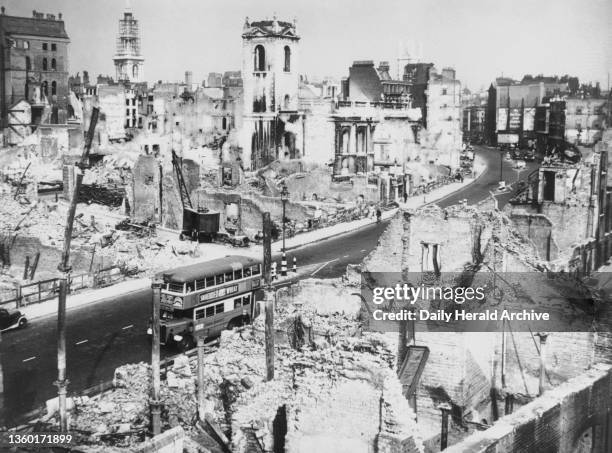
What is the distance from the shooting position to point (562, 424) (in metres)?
16.6

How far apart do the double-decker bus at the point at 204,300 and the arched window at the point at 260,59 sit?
41963mm

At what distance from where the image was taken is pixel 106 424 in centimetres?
1738

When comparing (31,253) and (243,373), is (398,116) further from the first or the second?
(243,373)

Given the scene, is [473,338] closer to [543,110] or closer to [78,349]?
[78,349]

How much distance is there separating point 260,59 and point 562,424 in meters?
52.7

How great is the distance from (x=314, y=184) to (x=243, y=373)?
35702 mm

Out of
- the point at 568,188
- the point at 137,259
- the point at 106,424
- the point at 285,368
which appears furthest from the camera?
the point at 568,188

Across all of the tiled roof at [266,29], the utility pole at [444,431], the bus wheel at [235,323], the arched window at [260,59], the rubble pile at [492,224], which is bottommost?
the utility pole at [444,431]

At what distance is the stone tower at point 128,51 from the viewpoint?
84.7ft

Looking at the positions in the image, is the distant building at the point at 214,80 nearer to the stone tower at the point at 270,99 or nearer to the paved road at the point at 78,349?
the stone tower at the point at 270,99

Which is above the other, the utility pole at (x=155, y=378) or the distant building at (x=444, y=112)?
the distant building at (x=444, y=112)

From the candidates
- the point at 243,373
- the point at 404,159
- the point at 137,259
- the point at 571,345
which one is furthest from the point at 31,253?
the point at 404,159

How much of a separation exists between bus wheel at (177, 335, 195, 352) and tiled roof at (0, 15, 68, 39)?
10.3 m

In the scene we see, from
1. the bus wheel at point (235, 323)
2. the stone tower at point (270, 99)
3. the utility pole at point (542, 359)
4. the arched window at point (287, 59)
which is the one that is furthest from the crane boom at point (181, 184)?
the utility pole at point (542, 359)
